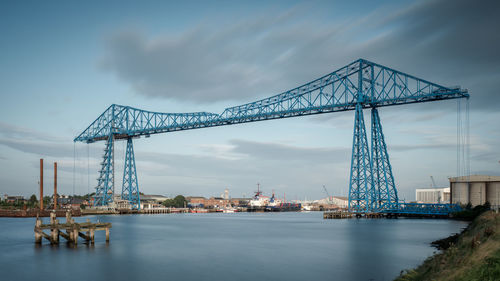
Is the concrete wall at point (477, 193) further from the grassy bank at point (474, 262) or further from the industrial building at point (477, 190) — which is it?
the grassy bank at point (474, 262)

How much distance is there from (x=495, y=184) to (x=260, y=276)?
222 ft

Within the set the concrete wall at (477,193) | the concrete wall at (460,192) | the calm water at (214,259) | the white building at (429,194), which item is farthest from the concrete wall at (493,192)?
the calm water at (214,259)

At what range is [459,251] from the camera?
518 inches

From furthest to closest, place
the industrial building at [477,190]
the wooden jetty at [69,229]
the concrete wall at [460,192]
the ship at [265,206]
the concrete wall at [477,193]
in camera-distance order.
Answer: the ship at [265,206], the concrete wall at [460,192], the concrete wall at [477,193], the industrial building at [477,190], the wooden jetty at [69,229]

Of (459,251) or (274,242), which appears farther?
(274,242)

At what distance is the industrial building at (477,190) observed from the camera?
70312 mm

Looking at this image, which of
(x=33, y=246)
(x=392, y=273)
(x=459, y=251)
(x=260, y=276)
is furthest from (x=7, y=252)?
(x=459, y=251)

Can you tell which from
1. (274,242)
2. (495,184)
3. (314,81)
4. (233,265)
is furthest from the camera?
(495,184)

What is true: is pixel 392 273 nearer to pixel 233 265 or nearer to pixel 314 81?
pixel 233 265

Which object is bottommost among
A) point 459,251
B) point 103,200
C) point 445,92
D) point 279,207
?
point 279,207

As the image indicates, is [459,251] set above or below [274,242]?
above

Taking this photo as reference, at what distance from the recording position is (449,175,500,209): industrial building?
231ft

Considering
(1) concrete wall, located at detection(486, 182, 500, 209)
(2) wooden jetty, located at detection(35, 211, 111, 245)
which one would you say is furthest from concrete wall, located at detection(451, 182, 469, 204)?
(2) wooden jetty, located at detection(35, 211, 111, 245)

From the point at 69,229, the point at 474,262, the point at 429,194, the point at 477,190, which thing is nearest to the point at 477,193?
the point at 477,190
